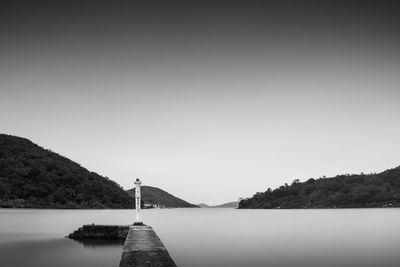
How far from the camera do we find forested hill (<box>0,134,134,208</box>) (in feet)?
436

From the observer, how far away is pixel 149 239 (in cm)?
1720

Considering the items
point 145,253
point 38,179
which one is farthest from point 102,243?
point 38,179

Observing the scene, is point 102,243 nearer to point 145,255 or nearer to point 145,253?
point 145,253

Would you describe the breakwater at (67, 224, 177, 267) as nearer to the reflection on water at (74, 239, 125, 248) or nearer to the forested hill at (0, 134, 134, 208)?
the reflection on water at (74, 239, 125, 248)

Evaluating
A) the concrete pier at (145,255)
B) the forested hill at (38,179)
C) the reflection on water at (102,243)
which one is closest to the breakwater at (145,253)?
the concrete pier at (145,255)

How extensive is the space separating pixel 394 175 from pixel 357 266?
175842 mm

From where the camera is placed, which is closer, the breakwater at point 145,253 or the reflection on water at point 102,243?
the breakwater at point 145,253

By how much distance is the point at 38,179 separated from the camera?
136 metres

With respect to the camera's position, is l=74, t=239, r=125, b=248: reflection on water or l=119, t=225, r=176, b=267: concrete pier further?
l=74, t=239, r=125, b=248: reflection on water

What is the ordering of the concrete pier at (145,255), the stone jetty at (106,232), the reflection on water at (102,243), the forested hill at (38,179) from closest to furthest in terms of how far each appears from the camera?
the concrete pier at (145,255), the reflection on water at (102,243), the stone jetty at (106,232), the forested hill at (38,179)

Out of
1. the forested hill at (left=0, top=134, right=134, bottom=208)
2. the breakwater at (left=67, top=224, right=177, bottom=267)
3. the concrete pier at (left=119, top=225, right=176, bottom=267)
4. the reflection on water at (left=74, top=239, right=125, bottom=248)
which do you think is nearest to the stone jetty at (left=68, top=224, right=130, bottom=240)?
the reflection on water at (left=74, top=239, right=125, bottom=248)

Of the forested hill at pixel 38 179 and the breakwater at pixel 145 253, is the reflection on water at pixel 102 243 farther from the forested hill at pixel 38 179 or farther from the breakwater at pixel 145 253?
the forested hill at pixel 38 179

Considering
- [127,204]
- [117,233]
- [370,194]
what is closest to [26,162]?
[127,204]

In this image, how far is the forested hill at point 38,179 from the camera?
133m
